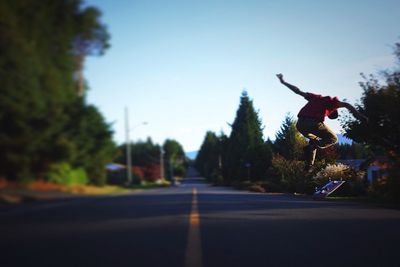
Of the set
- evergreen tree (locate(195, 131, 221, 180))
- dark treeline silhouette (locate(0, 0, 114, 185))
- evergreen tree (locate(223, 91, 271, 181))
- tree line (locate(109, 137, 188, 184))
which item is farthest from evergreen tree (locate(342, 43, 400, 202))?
evergreen tree (locate(195, 131, 221, 180))

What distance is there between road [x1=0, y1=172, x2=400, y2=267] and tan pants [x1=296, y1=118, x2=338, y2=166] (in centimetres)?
137

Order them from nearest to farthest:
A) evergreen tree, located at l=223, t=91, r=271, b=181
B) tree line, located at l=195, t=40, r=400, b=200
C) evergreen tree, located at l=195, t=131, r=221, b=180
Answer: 1. tree line, located at l=195, t=40, r=400, b=200
2. evergreen tree, located at l=223, t=91, r=271, b=181
3. evergreen tree, located at l=195, t=131, r=221, b=180

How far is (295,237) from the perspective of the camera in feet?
25.4

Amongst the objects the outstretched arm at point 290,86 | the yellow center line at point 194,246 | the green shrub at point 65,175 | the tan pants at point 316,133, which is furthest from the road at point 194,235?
the outstretched arm at point 290,86

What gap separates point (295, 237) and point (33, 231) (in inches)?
146

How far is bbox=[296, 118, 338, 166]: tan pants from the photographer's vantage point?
7121 mm

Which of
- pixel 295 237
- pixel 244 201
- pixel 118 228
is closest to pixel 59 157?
pixel 118 228

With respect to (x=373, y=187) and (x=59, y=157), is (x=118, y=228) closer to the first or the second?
(x=59, y=157)

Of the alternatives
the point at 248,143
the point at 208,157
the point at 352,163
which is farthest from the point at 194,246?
the point at 208,157

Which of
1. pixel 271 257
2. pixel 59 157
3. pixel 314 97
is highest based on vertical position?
Result: pixel 314 97

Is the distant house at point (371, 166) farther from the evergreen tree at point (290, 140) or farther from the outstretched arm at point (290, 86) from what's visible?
the outstretched arm at point (290, 86)

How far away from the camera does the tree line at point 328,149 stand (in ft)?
26.4

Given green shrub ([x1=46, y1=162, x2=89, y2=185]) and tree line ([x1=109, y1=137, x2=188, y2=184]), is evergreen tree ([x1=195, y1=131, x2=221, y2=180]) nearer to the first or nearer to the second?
tree line ([x1=109, y1=137, x2=188, y2=184])

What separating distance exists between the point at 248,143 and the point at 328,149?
1.79 metres
